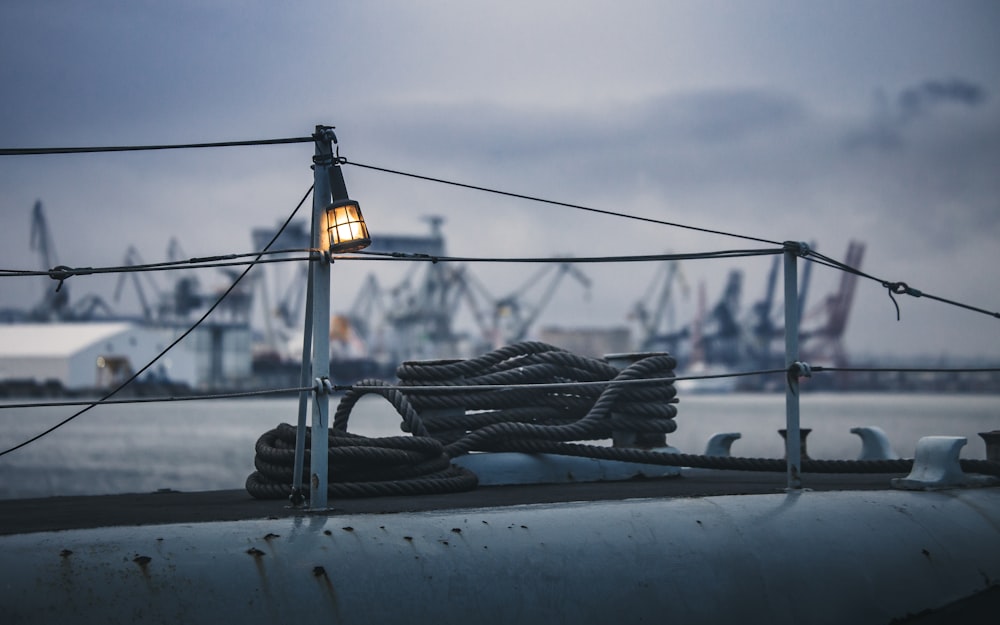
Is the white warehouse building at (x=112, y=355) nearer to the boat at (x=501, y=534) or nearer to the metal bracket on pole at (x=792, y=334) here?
the boat at (x=501, y=534)

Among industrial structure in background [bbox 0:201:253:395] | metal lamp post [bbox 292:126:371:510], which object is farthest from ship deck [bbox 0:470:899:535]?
industrial structure in background [bbox 0:201:253:395]

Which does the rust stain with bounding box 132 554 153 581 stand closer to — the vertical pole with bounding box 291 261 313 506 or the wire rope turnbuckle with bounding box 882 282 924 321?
the vertical pole with bounding box 291 261 313 506

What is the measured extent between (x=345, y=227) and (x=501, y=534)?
1294 mm

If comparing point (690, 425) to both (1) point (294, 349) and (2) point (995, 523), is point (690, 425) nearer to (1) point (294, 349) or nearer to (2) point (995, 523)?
(1) point (294, 349)

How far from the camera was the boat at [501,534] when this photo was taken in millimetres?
3832

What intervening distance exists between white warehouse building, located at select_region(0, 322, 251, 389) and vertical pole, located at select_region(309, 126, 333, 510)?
337 ft

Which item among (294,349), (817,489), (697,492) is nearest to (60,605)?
(697,492)

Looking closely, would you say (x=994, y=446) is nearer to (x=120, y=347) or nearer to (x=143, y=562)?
(x=143, y=562)

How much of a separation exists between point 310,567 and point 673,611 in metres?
1.41

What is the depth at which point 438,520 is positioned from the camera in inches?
174

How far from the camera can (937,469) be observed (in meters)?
5.59

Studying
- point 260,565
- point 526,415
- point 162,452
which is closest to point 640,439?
point 526,415

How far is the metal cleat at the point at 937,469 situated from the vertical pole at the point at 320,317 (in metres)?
2.86

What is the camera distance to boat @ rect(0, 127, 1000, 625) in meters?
3.83
